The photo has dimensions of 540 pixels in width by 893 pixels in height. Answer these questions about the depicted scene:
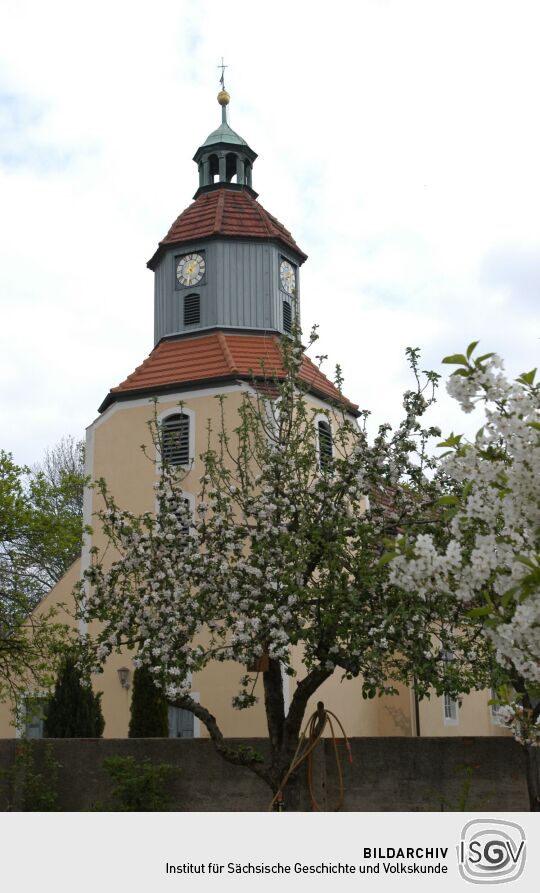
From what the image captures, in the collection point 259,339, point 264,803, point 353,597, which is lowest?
point 264,803

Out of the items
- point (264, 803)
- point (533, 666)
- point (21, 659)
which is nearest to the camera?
point (533, 666)

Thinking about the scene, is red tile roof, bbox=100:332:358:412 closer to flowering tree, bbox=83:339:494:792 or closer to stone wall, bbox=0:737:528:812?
flowering tree, bbox=83:339:494:792

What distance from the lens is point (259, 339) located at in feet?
77.0

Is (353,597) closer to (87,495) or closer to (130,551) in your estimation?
(130,551)

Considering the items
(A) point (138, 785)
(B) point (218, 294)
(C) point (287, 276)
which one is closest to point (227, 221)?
(C) point (287, 276)

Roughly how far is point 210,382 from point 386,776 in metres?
11.8

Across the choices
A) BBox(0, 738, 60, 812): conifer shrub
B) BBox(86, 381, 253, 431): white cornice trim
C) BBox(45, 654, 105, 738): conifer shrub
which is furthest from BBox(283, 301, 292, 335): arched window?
BBox(0, 738, 60, 812): conifer shrub

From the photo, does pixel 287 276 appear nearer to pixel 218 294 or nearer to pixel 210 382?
pixel 218 294

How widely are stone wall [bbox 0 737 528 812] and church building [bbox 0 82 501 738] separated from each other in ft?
24.2

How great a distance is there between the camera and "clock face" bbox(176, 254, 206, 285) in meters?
24.6

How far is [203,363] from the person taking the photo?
74.2ft
